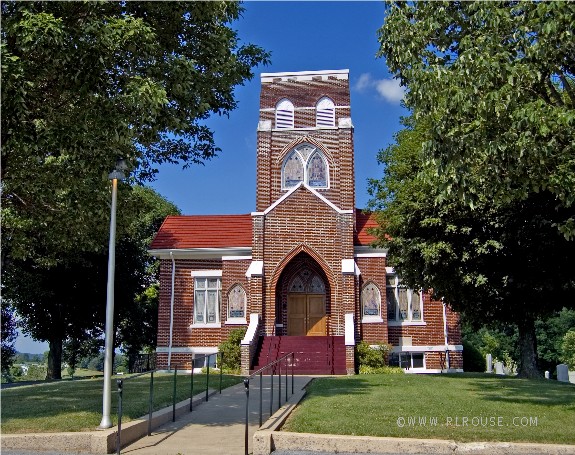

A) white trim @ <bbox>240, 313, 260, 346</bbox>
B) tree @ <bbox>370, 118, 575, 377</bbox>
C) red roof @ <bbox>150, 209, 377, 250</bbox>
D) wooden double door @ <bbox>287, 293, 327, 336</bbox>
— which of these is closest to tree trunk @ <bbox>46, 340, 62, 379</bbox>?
red roof @ <bbox>150, 209, 377, 250</bbox>

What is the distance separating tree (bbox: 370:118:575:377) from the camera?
16.7 meters

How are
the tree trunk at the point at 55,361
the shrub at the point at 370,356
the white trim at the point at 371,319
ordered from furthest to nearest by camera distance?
1. the tree trunk at the point at 55,361
2. the white trim at the point at 371,319
3. the shrub at the point at 370,356

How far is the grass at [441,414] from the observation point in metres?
8.61

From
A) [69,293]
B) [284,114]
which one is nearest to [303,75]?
[284,114]

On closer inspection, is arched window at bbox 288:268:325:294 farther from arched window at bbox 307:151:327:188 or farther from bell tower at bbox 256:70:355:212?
arched window at bbox 307:151:327:188

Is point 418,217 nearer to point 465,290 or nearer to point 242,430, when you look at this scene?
point 465,290

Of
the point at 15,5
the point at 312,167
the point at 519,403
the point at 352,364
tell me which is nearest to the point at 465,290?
the point at 352,364

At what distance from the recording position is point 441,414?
Result: 10156 mm

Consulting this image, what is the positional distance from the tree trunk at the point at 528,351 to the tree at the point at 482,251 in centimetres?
4

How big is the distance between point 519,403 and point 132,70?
9.70 m

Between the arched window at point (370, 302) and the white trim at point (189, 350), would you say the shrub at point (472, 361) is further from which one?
the white trim at point (189, 350)

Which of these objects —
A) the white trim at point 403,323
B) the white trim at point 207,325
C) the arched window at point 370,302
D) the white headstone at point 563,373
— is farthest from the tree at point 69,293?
the white headstone at point 563,373

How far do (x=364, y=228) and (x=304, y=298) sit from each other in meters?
4.19

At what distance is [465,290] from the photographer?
1972 centimetres
